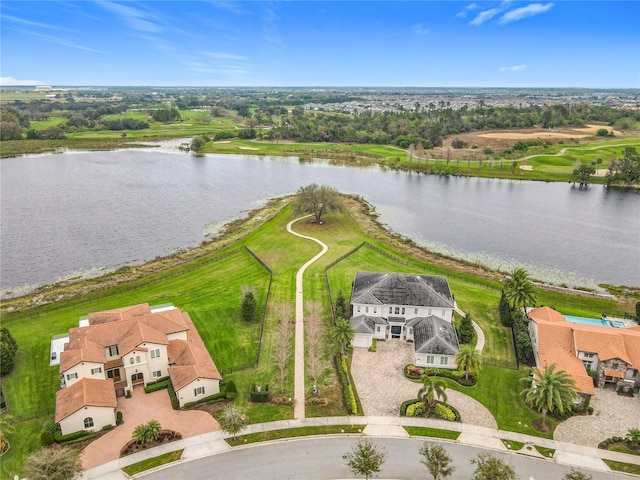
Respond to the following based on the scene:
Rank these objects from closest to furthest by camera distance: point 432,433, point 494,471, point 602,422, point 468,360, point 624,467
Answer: point 494,471 → point 624,467 → point 432,433 → point 602,422 → point 468,360

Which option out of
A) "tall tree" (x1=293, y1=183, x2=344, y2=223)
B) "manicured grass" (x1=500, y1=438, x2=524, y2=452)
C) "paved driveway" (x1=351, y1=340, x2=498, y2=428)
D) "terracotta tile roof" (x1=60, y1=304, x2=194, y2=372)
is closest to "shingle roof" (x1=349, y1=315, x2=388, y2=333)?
"paved driveway" (x1=351, y1=340, x2=498, y2=428)

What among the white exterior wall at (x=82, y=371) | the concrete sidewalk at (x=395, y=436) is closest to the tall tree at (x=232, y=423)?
the concrete sidewalk at (x=395, y=436)

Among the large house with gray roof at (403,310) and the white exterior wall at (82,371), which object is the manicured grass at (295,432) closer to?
the large house with gray roof at (403,310)

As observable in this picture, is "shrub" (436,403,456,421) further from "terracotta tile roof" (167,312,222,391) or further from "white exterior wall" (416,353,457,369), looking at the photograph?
"terracotta tile roof" (167,312,222,391)

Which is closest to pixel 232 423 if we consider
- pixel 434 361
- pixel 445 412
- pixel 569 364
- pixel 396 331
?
pixel 445 412

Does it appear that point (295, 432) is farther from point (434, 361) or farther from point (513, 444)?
point (513, 444)

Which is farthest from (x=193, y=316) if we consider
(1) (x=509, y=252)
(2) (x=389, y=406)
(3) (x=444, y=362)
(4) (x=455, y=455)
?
(1) (x=509, y=252)
